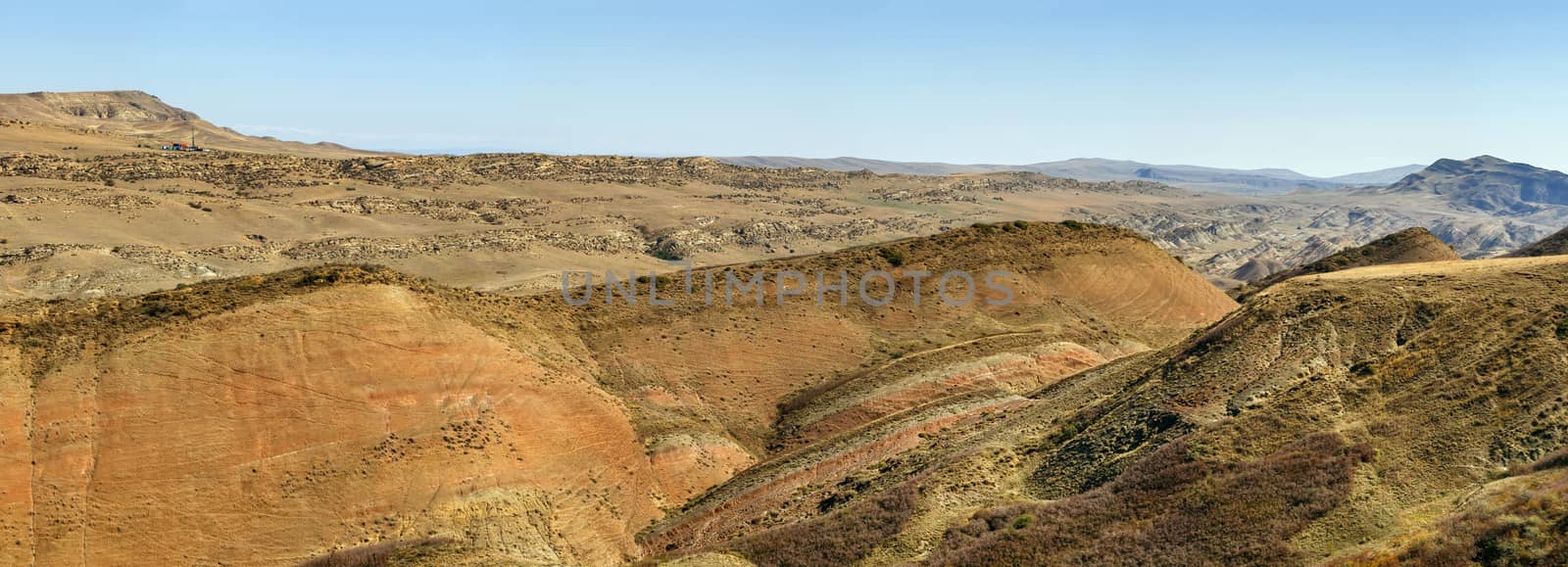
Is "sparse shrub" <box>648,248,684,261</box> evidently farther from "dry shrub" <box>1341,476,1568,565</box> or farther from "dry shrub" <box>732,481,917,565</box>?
"dry shrub" <box>1341,476,1568,565</box>

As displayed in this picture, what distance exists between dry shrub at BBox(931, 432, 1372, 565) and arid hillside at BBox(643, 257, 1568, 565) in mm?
48

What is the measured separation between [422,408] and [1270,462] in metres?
20.3

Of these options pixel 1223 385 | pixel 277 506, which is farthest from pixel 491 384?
pixel 1223 385

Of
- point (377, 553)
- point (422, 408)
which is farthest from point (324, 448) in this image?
point (377, 553)

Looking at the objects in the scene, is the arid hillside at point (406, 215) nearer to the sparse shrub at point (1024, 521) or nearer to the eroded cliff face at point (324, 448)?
the eroded cliff face at point (324, 448)

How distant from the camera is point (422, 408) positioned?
27141mm

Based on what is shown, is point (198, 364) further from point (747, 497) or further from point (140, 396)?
point (747, 497)

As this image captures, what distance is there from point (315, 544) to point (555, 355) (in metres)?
10.7

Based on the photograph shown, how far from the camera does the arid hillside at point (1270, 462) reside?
18734 millimetres

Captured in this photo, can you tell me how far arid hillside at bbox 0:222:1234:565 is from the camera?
75.8 feet

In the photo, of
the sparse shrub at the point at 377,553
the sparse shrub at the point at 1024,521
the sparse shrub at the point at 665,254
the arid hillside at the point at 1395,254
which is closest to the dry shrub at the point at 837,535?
the sparse shrub at the point at 1024,521

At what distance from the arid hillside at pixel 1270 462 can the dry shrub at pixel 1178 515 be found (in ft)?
0.16

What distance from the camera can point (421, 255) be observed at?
247 ft

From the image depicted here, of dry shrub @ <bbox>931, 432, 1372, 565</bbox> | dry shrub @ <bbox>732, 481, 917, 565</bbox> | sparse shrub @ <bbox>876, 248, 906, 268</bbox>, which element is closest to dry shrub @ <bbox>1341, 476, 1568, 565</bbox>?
dry shrub @ <bbox>931, 432, 1372, 565</bbox>
